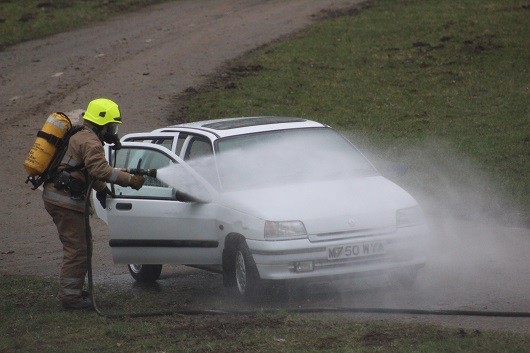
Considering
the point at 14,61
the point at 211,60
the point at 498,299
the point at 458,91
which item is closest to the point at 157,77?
the point at 211,60

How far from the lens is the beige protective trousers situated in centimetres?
984

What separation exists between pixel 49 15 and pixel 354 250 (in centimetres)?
2259

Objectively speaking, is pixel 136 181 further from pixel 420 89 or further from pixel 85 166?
pixel 420 89

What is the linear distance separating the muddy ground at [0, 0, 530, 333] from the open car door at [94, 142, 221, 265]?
50 cm

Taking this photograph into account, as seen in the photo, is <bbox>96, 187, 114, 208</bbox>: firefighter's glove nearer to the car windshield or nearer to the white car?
the white car

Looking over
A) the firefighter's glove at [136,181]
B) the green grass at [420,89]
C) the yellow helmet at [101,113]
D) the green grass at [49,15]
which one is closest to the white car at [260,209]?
the firefighter's glove at [136,181]

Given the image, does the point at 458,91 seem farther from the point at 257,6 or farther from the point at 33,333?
the point at 33,333

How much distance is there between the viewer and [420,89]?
68.1 feet

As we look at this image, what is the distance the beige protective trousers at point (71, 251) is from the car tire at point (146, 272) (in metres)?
1.49

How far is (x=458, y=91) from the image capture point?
2044cm

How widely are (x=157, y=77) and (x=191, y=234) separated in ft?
43.0

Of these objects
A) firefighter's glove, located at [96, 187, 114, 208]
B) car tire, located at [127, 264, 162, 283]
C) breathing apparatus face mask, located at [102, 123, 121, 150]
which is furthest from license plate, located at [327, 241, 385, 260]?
car tire, located at [127, 264, 162, 283]

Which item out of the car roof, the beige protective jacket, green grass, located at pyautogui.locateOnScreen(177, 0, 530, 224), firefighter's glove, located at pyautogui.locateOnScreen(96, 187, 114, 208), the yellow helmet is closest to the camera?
the beige protective jacket

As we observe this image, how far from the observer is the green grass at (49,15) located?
2859 centimetres
